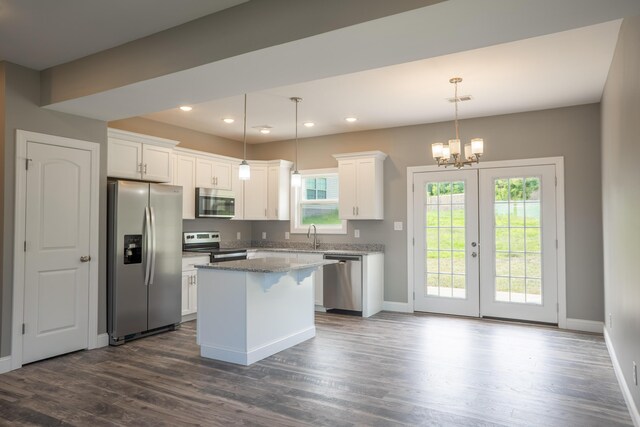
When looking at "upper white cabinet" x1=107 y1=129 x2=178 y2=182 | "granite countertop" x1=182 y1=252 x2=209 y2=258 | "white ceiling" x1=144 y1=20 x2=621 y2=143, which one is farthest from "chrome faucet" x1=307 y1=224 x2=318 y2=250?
"upper white cabinet" x1=107 y1=129 x2=178 y2=182

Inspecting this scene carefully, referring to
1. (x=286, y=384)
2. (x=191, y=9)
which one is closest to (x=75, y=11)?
→ (x=191, y=9)

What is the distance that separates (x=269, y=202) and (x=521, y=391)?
461cm

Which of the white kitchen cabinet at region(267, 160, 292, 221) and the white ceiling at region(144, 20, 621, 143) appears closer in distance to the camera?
the white ceiling at region(144, 20, 621, 143)

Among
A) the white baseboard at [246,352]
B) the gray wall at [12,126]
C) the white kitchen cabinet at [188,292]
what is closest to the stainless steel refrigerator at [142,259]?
the white kitchen cabinet at [188,292]

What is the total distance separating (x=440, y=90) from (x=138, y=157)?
3.42 meters

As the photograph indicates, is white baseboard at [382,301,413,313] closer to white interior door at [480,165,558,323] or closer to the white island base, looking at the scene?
white interior door at [480,165,558,323]

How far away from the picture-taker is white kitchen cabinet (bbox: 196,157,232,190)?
6.07 metres

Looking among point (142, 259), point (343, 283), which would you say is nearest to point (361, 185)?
point (343, 283)

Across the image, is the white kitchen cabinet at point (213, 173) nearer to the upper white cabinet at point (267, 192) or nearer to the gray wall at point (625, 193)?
the upper white cabinet at point (267, 192)

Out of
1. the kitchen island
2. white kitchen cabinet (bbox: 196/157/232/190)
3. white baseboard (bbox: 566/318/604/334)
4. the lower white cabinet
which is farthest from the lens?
white kitchen cabinet (bbox: 196/157/232/190)

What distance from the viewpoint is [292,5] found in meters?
2.57

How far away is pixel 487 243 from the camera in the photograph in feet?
18.2

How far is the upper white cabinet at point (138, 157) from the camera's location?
468 cm

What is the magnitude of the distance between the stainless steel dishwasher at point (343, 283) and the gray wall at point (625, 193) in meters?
2.84
